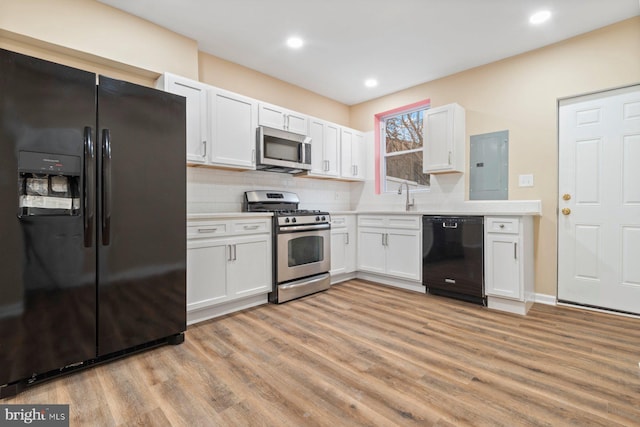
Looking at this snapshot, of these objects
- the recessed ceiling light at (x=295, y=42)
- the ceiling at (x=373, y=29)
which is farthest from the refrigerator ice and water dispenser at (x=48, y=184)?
the recessed ceiling light at (x=295, y=42)

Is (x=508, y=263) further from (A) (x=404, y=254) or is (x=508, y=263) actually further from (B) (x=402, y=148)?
(B) (x=402, y=148)

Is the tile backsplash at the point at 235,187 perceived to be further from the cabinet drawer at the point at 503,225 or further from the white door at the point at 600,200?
the white door at the point at 600,200

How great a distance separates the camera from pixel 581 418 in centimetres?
144

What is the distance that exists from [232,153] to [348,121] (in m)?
2.58

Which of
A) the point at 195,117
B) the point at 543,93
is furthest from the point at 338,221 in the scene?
the point at 543,93

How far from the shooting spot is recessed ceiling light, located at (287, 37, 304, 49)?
310 cm

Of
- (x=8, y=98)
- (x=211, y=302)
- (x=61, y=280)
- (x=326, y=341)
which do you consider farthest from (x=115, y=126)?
(x=326, y=341)

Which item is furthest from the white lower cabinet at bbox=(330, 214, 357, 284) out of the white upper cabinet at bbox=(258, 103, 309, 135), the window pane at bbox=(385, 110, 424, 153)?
the window pane at bbox=(385, 110, 424, 153)

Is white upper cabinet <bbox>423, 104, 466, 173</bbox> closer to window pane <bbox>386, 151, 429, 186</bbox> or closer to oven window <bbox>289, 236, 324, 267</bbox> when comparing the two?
window pane <bbox>386, 151, 429, 186</bbox>

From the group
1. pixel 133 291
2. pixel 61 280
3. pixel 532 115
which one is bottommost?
pixel 133 291

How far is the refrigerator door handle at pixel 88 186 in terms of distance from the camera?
1.81 m

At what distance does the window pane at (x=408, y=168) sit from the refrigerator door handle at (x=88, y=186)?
3714 millimetres

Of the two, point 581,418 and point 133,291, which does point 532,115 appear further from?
point 133,291

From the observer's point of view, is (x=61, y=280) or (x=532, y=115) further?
(x=532, y=115)
